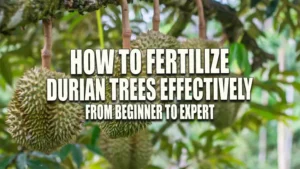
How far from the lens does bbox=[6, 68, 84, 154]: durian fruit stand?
0.85 meters

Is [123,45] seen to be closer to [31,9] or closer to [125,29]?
[125,29]

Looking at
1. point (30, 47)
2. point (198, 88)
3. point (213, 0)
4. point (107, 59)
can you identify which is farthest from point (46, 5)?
point (30, 47)

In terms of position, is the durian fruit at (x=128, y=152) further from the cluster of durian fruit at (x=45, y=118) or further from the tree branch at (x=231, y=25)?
the cluster of durian fruit at (x=45, y=118)

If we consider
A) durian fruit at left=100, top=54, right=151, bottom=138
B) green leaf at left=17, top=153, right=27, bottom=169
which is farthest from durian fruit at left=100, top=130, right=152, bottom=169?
durian fruit at left=100, top=54, right=151, bottom=138

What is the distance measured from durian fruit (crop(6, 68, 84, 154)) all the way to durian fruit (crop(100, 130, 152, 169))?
444mm

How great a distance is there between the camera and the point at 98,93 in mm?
852

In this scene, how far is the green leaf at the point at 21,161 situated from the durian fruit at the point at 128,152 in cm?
23

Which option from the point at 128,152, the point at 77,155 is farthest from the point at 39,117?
the point at 128,152

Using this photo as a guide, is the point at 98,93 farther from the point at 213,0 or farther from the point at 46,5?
the point at 213,0

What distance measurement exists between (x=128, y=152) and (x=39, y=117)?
18.8 inches

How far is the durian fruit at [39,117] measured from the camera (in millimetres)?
854

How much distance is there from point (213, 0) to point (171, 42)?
54 cm

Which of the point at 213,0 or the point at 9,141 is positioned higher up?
the point at 213,0

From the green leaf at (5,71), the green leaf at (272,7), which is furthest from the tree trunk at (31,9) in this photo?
the green leaf at (5,71)
